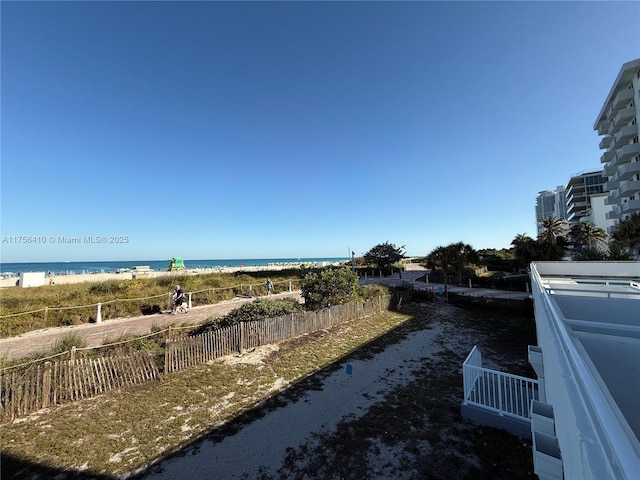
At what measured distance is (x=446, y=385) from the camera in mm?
8547

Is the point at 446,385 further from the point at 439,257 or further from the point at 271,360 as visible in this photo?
the point at 439,257

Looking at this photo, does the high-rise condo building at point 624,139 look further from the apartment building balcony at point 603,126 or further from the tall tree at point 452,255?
the tall tree at point 452,255

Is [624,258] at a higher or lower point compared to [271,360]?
higher

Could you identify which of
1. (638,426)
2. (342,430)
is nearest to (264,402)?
(342,430)

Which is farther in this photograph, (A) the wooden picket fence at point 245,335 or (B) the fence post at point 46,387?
(A) the wooden picket fence at point 245,335

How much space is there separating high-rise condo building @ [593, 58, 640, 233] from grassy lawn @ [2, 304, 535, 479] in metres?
38.7

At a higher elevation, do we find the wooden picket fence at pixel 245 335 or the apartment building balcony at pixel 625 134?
the apartment building balcony at pixel 625 134

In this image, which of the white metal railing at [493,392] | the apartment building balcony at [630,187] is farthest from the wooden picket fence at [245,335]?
the apartment building balcony at [630,187]

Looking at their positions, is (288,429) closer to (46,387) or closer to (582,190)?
(46,387)

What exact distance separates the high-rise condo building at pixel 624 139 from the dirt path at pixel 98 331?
1776 inches

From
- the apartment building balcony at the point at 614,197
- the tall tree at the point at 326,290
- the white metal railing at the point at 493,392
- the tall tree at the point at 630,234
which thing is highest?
the apartment building balcony at the point at 614,197

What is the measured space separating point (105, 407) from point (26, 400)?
1.72 metres

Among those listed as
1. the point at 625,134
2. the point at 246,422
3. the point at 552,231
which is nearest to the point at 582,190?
the point at 625,134

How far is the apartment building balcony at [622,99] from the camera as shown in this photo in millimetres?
33150
